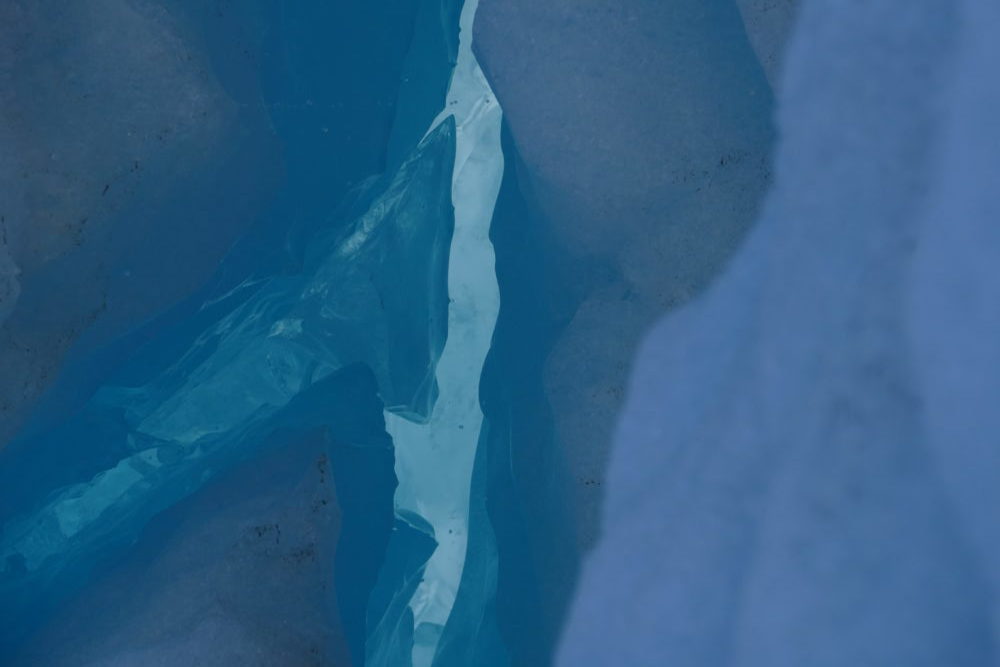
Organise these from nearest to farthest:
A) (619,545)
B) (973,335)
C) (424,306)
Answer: (973,335) → (619,545) → (424,306)

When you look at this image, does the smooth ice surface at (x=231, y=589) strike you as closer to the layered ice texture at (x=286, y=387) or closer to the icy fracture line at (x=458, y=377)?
the layered ice texture at (x=286, y=387)

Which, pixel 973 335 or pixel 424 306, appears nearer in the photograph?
pixel 973 335

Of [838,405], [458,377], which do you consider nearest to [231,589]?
[458,377]

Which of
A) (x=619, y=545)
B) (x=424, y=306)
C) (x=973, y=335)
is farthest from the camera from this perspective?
(x=424, y=306)

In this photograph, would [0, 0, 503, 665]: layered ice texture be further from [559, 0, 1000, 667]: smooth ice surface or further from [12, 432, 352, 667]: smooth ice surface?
[559, 0, 1000, 667]: smooth ice surface

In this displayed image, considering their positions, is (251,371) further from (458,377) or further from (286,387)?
(458,377)

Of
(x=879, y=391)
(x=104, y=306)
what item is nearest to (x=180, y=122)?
(x=104, y=306)

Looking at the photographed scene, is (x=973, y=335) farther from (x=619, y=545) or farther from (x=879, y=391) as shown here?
(x=619, y=545)

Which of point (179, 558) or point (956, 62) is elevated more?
point (956, 62)
